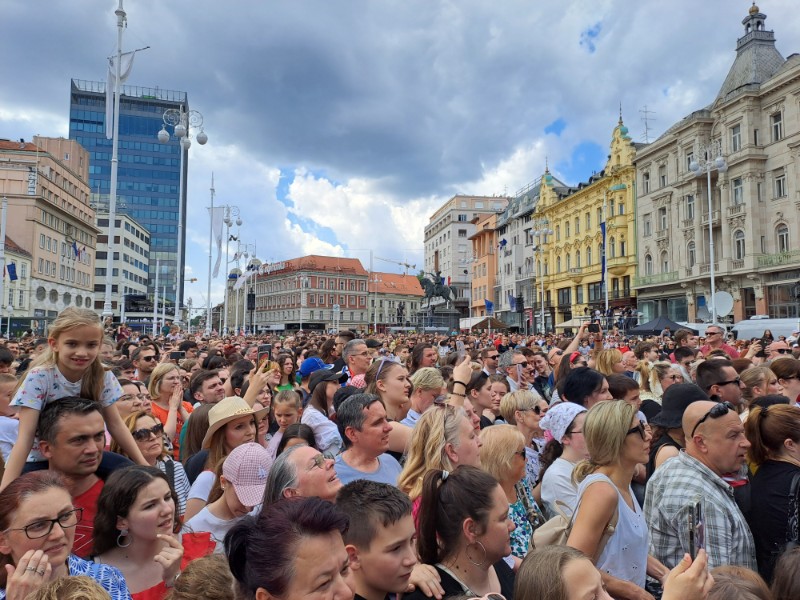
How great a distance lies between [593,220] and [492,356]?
1848 inches

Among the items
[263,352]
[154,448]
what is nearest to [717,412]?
[154,448]

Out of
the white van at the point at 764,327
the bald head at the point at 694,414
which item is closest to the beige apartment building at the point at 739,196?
the white van at the point at 764,327

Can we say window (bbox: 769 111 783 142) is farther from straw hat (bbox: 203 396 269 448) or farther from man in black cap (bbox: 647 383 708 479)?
straw hat (bbox: 203 396 269 448)

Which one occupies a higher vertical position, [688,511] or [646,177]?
[646,177]

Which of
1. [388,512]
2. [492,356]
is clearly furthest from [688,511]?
[492,356]

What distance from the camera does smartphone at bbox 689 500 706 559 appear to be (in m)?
2.81

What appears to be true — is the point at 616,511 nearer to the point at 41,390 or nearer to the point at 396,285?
the point at 41,390

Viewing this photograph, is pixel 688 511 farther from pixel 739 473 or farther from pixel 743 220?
pixel 743 220

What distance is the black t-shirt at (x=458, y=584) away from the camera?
8.11 ft

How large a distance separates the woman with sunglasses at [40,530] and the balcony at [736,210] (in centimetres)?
4187

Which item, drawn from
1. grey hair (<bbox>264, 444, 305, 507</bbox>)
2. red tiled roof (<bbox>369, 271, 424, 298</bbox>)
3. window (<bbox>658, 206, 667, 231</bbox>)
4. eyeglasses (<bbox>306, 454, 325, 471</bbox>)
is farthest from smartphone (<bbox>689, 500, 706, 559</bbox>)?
red tiled roof (<bbox>369, 271, 424, 298</bbox>)

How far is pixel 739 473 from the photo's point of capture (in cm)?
362

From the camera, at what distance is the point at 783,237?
112ft

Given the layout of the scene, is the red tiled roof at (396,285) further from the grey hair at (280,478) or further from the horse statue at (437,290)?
the grey hair at (280,478)
